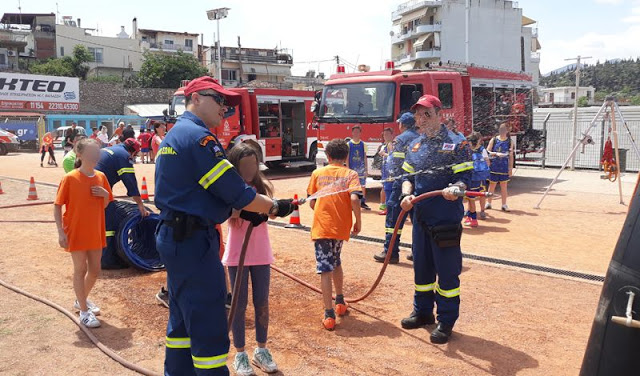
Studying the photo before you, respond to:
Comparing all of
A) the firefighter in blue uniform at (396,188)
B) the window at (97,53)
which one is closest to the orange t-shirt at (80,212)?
the firefighter in blue uniform at (396,188)

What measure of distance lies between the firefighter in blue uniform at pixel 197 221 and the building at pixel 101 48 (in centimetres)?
7301

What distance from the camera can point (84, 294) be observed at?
4926 millimetres

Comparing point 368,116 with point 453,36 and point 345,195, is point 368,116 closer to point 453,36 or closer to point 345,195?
point 345,195

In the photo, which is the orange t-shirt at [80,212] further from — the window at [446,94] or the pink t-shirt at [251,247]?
the window at [446,94]

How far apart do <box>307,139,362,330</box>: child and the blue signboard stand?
34.9 metres

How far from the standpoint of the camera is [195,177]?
10.1 feet

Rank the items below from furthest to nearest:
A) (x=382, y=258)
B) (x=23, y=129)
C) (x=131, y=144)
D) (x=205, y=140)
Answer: (x=23, y=129) → (x=382, y=258) → (x=131, y=144) → (x=205, y=140)

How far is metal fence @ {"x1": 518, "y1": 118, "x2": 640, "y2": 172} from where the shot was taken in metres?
19.8

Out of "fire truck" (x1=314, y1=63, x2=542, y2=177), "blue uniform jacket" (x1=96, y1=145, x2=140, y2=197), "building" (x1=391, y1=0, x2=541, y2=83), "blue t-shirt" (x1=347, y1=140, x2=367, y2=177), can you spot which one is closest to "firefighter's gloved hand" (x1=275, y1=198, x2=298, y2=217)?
"blue uniform jacket" (x1=96, y1=145, x2=140, y2=197)

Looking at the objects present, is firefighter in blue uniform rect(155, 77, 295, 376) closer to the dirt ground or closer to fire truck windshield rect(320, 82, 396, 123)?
the dirt ground

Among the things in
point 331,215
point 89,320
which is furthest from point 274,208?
point 89,320

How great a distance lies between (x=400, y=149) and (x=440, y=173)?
286cm

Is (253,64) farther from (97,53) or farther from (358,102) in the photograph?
(358,102)

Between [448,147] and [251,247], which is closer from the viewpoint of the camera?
[251,247]
